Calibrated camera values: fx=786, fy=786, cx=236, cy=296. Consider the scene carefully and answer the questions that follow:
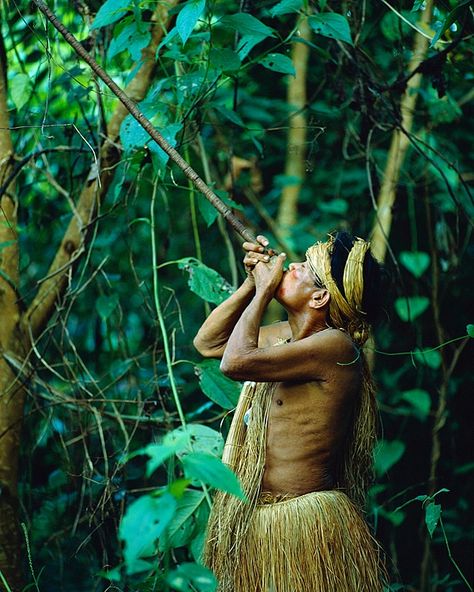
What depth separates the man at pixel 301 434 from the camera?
213 centimetres

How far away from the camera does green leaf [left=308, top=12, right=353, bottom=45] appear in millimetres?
2490

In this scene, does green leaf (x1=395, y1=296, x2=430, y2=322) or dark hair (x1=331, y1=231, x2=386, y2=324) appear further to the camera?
green leaf (x1=395, y1=296, x2=430, y2=322)

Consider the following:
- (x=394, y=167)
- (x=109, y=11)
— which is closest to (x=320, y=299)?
(x=109, y=11)

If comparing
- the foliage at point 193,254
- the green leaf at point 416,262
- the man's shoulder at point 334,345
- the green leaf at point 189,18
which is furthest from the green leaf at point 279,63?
the green leaf at point 416,262

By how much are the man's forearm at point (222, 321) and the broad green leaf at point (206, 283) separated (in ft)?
0.44

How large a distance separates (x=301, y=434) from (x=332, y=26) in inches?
50.8

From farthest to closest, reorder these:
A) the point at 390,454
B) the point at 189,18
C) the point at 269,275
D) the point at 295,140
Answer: the point at 295,140
the point at 390,454
the point at 269,275
the point at 189,18

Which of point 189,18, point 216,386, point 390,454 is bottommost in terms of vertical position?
point 390,454

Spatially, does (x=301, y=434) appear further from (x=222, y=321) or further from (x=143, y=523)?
(x=143, y=523)

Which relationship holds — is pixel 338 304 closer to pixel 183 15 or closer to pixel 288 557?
pixel 288 557

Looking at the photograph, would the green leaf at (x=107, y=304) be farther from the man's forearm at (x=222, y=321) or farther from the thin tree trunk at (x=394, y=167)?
the thin tree trunk at (x=394, y=167)

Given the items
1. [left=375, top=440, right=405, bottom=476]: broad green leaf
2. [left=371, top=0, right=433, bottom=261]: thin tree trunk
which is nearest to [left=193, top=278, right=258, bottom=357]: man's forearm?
[left=375, top=440, right=405, bottom=476]: broad green leaf

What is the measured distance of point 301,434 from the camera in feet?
7.22

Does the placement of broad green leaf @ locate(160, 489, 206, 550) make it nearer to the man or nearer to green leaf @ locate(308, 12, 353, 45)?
the man
